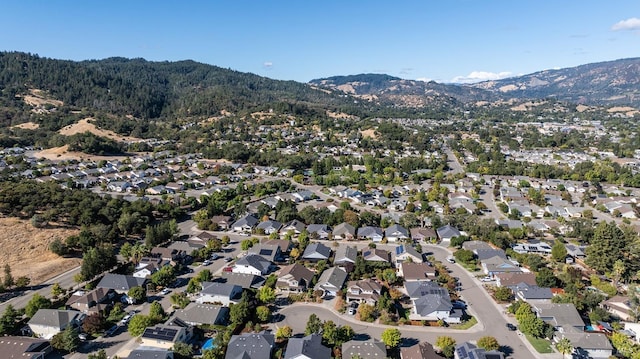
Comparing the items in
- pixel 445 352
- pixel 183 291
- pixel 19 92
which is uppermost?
pixel 19 92

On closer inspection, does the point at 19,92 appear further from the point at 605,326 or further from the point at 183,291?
the point at 605,326

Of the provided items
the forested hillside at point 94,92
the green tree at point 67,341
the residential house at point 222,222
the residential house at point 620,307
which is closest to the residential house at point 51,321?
the green tree at point 67,341

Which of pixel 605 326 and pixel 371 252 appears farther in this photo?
pixel 371 252

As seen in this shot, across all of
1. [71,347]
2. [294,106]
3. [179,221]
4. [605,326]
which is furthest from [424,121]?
[71,347]

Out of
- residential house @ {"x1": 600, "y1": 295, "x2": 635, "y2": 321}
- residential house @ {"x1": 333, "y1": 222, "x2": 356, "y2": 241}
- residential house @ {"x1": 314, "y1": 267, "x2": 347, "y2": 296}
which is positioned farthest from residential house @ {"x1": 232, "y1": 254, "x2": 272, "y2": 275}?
residential house @ {"x1": 600, "y1": 295, "x2": 635, "y2": 321}

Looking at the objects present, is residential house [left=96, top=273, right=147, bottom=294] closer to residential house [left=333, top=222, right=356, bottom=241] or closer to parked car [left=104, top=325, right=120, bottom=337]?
parked car [left=104, top=325, right=120, bottom=337]

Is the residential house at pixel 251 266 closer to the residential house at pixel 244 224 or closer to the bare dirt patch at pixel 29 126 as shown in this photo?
the residential house at pixel 244 224
